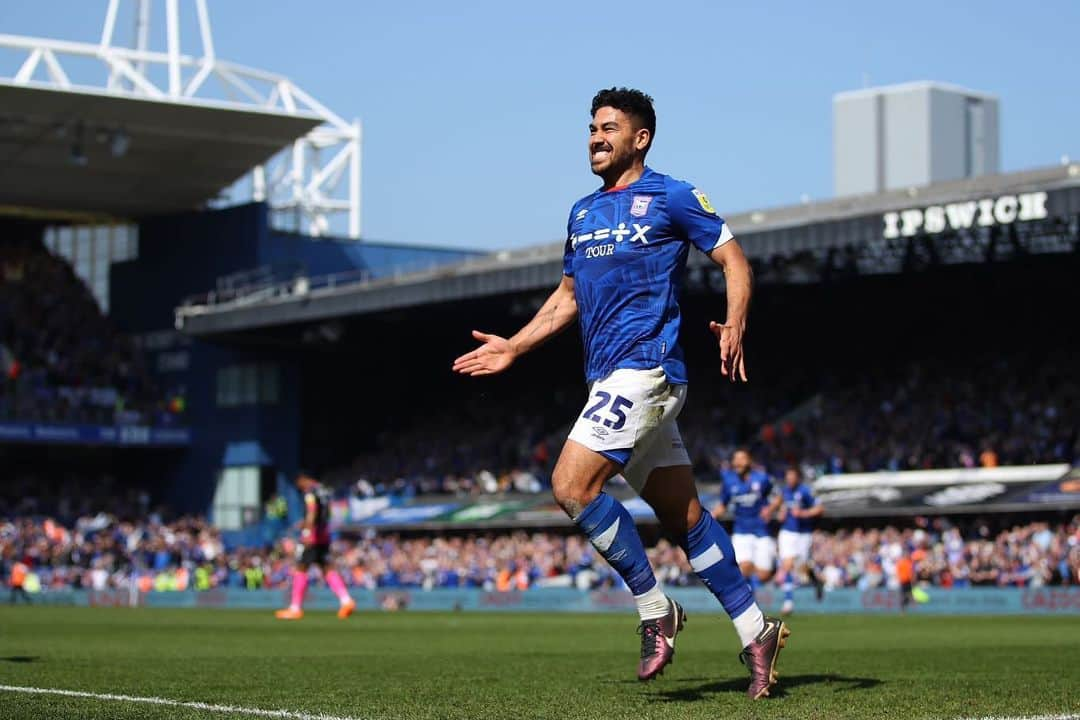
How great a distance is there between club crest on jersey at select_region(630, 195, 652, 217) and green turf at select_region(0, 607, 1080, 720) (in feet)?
7.12

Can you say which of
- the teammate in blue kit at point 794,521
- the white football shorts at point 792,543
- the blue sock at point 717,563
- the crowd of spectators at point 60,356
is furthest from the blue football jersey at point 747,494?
the crowd of spectators at point 60,356

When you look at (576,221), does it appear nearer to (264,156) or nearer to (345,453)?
(264,156)

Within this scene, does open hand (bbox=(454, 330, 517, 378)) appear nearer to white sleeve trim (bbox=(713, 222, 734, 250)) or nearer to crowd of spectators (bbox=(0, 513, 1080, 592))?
white sleeve trim (bbox=(713, 222, 734, 250))

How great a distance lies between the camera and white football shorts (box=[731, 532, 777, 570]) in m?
20.3

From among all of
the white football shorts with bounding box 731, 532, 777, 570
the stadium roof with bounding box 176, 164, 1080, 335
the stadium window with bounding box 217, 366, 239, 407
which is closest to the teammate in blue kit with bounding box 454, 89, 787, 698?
the white football shorts with bounding box 731, 532, 777, 570

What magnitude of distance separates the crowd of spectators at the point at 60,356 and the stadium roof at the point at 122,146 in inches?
114

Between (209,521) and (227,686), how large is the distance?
48.2 m

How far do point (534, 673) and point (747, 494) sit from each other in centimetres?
1052

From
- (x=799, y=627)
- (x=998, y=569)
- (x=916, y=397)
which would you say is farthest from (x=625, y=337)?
(x=916, y=397)

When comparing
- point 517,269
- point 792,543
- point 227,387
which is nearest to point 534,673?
point 792,543

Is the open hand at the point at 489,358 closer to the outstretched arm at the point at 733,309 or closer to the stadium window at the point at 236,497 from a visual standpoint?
the outstretched arm at the point at 733,309

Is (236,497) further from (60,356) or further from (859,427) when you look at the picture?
→ (859,427)

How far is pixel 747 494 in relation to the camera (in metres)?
19.8

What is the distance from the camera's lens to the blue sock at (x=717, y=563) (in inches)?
293
